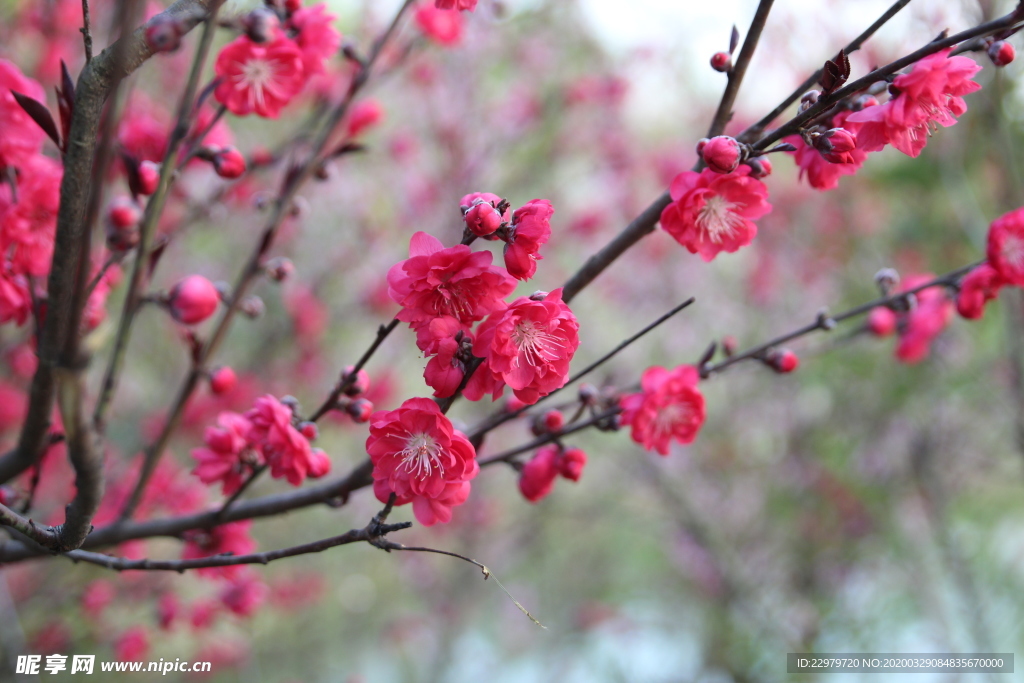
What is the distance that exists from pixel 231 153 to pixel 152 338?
2943 millimetres

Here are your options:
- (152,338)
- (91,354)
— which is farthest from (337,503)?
(152,338)

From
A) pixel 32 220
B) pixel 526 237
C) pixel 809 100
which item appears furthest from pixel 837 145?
pixel 32 220

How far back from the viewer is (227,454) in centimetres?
100

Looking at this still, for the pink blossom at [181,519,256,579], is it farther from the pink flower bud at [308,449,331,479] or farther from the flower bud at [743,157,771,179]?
the flower bud at [743,157,771,179]

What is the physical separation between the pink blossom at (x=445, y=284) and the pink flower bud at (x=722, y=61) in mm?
472

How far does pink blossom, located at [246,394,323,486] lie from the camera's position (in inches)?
35.9

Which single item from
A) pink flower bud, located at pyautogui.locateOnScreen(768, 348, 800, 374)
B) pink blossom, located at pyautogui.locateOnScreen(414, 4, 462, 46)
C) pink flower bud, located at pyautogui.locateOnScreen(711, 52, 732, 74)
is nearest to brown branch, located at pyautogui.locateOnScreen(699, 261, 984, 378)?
pink flower bud, located at pyautogui.locateOnScreen(768, 348, 800, 374)

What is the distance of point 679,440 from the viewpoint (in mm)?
1018

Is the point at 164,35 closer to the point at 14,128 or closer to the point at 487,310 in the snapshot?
the point at 487,310

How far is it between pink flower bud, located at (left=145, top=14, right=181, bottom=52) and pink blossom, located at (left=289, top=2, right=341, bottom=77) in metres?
0.41

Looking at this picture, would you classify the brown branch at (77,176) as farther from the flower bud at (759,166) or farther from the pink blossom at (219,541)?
the flower bud at (759,166)

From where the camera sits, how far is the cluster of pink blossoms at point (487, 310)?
0.70 metres

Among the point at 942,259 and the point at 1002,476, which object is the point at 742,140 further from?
the point at 1002,476

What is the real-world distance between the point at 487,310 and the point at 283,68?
59cm
